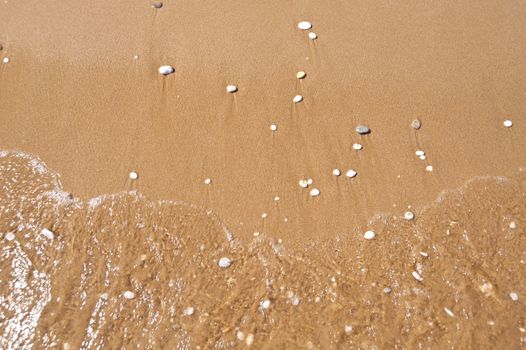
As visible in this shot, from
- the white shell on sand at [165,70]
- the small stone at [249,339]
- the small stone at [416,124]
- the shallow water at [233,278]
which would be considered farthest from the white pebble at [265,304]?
the white shell on sand at [165,70]

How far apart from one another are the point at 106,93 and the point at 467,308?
15.1 feet

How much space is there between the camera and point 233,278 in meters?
4.45

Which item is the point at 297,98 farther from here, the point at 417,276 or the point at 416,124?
the point at 417,276

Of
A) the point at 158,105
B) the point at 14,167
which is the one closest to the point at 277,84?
the point at 158,105

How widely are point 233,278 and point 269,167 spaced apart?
1283 millimetres

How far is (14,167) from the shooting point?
4.86 m

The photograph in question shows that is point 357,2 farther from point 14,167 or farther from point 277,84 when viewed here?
point 14,167

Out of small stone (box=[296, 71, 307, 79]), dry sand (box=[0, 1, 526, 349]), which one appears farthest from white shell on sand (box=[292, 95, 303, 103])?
small stone (box=[296, 71, 307, 79])

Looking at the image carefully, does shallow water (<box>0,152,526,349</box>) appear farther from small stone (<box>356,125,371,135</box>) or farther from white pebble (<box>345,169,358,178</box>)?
small stone (<box>356,125,371,135</box>)

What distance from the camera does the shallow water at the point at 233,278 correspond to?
13.8 feet

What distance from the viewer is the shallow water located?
A: 13.8 feet

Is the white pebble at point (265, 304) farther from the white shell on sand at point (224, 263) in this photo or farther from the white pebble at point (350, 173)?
the white pebble at point (350, 173)

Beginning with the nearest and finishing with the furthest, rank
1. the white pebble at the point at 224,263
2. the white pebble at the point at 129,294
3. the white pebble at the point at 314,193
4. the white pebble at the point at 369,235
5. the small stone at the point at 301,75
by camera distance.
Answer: the white pebble at the point at 129,294 → the white pebble at the point at 224,263 → the white pebble at the point at 369,235 → the white pebble at the point at 314,193 → the small stone at the point at 301,75

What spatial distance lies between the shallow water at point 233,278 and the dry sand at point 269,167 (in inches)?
0.8
